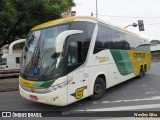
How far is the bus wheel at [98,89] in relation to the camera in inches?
375

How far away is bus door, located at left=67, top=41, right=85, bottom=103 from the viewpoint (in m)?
7.88

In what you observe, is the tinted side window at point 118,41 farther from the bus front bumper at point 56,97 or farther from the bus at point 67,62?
the bus front bumper at point 56,97

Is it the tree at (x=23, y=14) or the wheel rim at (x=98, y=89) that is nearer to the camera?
the wheel rim at (x=98, y=89)

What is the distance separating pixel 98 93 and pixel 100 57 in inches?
57.0

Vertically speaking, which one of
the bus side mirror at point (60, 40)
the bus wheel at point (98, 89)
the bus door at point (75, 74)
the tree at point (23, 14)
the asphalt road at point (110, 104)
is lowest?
the asphalt road at point (110, 104)

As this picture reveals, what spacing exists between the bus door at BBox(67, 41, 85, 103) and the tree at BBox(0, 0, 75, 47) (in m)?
5.86

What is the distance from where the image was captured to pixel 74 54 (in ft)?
26.8

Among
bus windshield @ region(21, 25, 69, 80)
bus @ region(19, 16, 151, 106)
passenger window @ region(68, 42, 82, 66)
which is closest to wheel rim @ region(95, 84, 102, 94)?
bus @ region(19, 16, 151, 106)

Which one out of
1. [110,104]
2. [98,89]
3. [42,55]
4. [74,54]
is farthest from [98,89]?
[42,55]

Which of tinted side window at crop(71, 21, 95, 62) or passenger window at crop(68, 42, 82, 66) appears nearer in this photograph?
passenger window at crop(68, 42, 82, 66)

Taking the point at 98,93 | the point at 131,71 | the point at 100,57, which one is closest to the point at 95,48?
the point at 100,57

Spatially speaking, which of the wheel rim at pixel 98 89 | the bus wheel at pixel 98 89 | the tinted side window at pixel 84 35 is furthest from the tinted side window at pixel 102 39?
the wheel rim at pixel 98 89

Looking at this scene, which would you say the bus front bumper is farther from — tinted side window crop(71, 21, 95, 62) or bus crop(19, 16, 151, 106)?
tinted side window crop(71, 21, 95, 62)

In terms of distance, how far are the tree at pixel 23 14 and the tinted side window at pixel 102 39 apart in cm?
501
